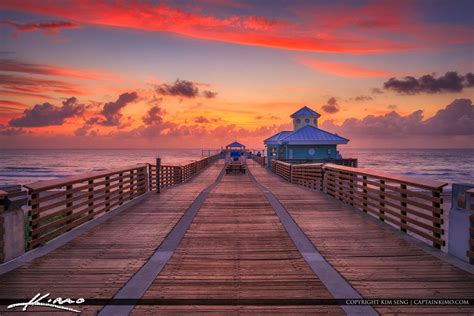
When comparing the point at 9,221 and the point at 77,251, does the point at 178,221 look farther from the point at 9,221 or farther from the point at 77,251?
the point at 9,221

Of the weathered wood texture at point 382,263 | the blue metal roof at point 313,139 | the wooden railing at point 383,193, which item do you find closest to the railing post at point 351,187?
the wooden railing at point 383,193

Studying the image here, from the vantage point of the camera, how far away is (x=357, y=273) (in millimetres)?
6270

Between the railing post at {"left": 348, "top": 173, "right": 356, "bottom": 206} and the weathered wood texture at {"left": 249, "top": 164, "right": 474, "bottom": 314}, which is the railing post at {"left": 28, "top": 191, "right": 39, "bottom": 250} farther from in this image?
the railing post at {"left": 348, "top": 173, "right": 356, "bottom": 206}

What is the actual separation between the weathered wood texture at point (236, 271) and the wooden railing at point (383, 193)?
3.06 m

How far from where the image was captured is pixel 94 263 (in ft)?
Answer: 22.5

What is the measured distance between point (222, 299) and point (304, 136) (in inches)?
1596

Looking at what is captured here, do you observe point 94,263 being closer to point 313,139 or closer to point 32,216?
point 32,216

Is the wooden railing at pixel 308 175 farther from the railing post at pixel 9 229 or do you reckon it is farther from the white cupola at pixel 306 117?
the white cupola at pixel 306 117

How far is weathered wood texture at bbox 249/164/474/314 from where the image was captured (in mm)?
5395

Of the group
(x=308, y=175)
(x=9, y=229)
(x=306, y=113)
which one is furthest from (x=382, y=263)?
(x=306, y=113)

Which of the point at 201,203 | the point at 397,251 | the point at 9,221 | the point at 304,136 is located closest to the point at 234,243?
the point at 397,251

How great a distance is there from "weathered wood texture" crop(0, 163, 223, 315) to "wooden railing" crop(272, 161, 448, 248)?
601 centimetres

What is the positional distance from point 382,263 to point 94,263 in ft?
17.9

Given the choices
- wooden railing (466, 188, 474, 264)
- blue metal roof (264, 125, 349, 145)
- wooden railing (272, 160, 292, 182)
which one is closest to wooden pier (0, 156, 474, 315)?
wooden railing (466, 188, 474, 264)
